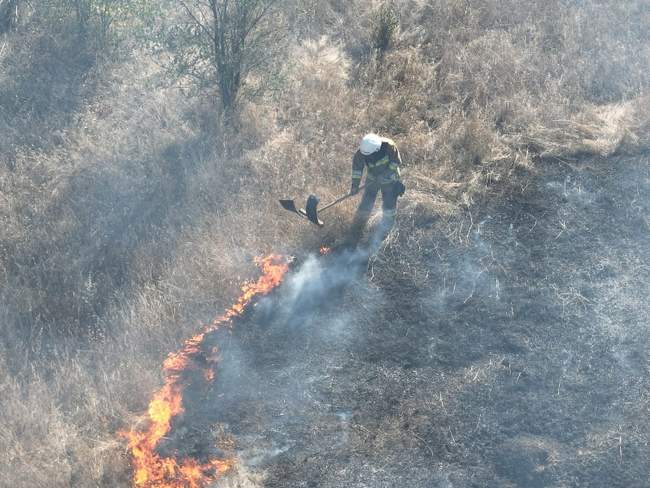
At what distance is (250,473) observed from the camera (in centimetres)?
584

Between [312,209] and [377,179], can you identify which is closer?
[312,209]

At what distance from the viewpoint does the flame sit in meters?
5.82

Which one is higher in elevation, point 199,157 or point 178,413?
point 199,157

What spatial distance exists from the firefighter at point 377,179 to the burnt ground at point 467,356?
0.34 metres

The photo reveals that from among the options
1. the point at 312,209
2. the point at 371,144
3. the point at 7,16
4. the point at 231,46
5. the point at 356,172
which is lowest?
the point at 312,209

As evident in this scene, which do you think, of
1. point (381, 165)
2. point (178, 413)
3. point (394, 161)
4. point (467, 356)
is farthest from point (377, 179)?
point (178, 413)

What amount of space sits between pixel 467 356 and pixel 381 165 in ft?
8.26

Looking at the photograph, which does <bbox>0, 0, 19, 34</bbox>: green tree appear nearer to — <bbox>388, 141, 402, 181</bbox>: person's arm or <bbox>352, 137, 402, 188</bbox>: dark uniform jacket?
<bbox>352, 137, 402, 188</bbox>: dark uniform jacket

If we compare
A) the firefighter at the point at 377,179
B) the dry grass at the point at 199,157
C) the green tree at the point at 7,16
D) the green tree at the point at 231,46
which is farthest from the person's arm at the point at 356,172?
the green tree at the point at 7,16

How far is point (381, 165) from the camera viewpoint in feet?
25.2

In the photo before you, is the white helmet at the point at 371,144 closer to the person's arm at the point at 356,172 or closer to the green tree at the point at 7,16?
the person's arm at the point at 356,172

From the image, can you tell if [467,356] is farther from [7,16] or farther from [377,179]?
[7,16]

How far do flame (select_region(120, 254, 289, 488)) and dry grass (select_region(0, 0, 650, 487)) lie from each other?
158mm

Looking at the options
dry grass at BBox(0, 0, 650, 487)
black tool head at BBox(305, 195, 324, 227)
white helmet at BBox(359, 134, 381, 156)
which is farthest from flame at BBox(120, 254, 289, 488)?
white helmet at BBox(359, 134, 381, 156)
